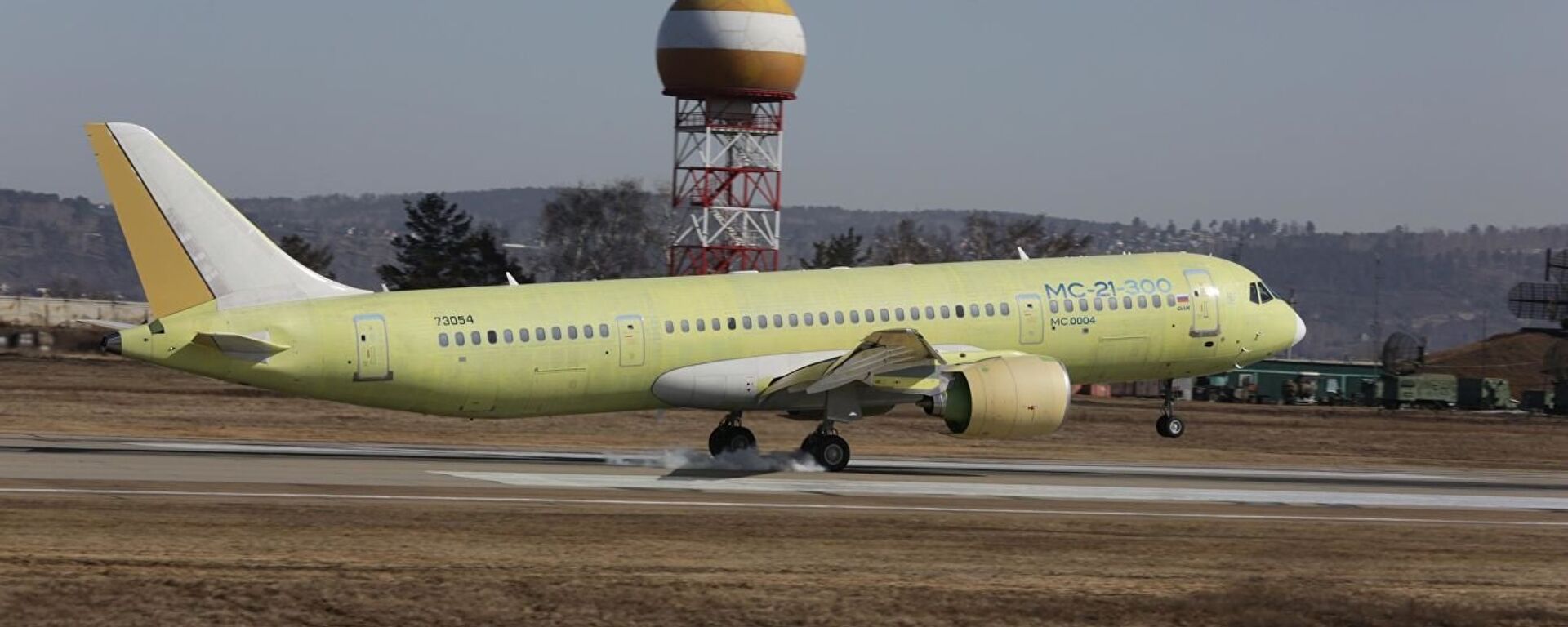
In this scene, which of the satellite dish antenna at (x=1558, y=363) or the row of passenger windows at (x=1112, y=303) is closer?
the row of passenger windows at (x=1112, y=303)

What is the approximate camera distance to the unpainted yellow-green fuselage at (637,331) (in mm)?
37469

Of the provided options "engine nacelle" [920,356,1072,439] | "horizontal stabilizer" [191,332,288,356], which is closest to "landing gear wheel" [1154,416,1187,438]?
"engine nacelle" [920,356,1072,439]

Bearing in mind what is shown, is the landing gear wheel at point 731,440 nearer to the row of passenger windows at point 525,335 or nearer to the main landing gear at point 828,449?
the main landing gear at point 828,449

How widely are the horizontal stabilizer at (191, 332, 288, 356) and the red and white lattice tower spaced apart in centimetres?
5804

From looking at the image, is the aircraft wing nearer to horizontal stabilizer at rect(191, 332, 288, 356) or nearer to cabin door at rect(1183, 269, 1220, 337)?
cabin door at rect(1183, 269, 1220, 337)

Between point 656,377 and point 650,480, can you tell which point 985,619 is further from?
point 656,377

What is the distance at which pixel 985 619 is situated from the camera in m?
22.1

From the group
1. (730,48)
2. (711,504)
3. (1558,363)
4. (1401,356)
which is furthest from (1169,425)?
(1401,356)

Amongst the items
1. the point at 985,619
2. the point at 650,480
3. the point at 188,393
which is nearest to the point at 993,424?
the point at 650,480

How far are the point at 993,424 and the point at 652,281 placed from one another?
8.26 m

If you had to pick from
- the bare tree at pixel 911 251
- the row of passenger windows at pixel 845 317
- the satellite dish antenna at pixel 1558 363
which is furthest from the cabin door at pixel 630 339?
the bare tree at pixel 911 251

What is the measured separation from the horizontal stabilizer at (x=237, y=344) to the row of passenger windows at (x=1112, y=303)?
1698 cm

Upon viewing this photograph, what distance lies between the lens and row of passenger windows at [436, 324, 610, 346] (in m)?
38.5

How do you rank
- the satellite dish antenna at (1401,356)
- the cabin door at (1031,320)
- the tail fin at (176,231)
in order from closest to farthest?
1. the tail fin at (176,231)
2. the cabin door at (1031,320)
3. the satellite dish antenna at (1401,356)
